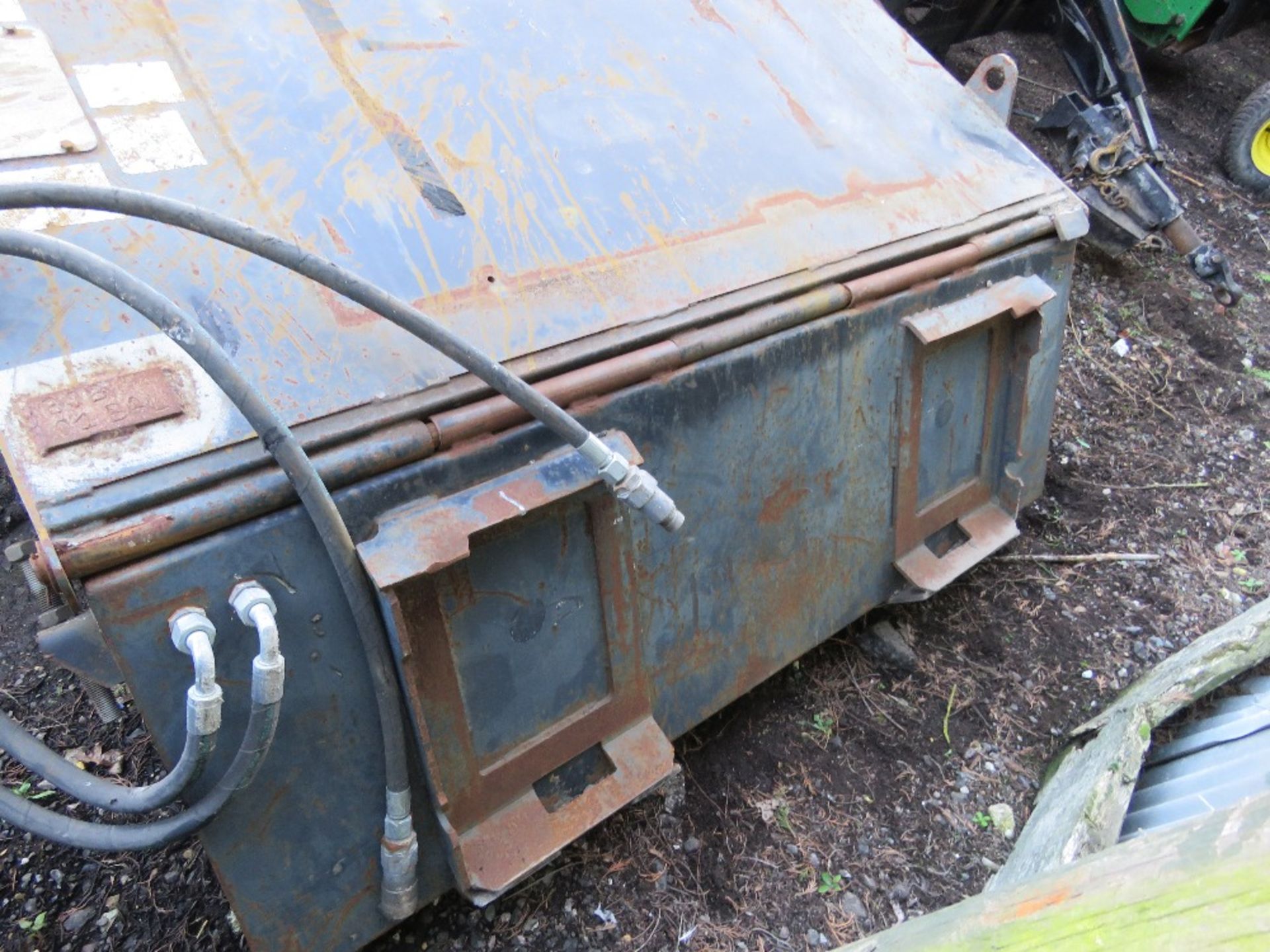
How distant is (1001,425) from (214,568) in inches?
80.0

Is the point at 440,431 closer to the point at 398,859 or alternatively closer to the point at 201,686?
the point at 201,686

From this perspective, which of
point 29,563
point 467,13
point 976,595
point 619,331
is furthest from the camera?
point 976,595

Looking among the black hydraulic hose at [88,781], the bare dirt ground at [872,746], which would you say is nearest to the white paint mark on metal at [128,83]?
the black hydraulic hose at [88,781]

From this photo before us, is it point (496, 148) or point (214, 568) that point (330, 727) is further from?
point (496, 148)

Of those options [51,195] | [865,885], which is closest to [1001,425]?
[865,885]

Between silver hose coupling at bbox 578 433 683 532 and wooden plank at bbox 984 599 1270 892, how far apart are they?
3.19 ft

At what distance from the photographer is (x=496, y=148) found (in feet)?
5.49

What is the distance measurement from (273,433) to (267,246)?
24cm

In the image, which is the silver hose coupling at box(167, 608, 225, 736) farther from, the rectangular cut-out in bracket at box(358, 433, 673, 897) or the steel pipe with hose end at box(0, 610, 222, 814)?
the rectangular cut-out in bracket at box(358, 433, 673, 897)

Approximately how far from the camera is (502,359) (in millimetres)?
1463

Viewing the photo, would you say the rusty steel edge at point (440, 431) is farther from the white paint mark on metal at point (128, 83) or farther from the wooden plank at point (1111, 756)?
the wooden plank at point (1111, 756)

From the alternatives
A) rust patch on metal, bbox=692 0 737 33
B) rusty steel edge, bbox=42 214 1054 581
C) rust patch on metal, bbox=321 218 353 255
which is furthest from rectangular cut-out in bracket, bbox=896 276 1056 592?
rust patch on metal, bbox=321 218 353 255

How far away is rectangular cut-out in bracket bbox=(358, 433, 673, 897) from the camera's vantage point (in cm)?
136

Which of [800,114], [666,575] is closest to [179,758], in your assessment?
[666,575]
